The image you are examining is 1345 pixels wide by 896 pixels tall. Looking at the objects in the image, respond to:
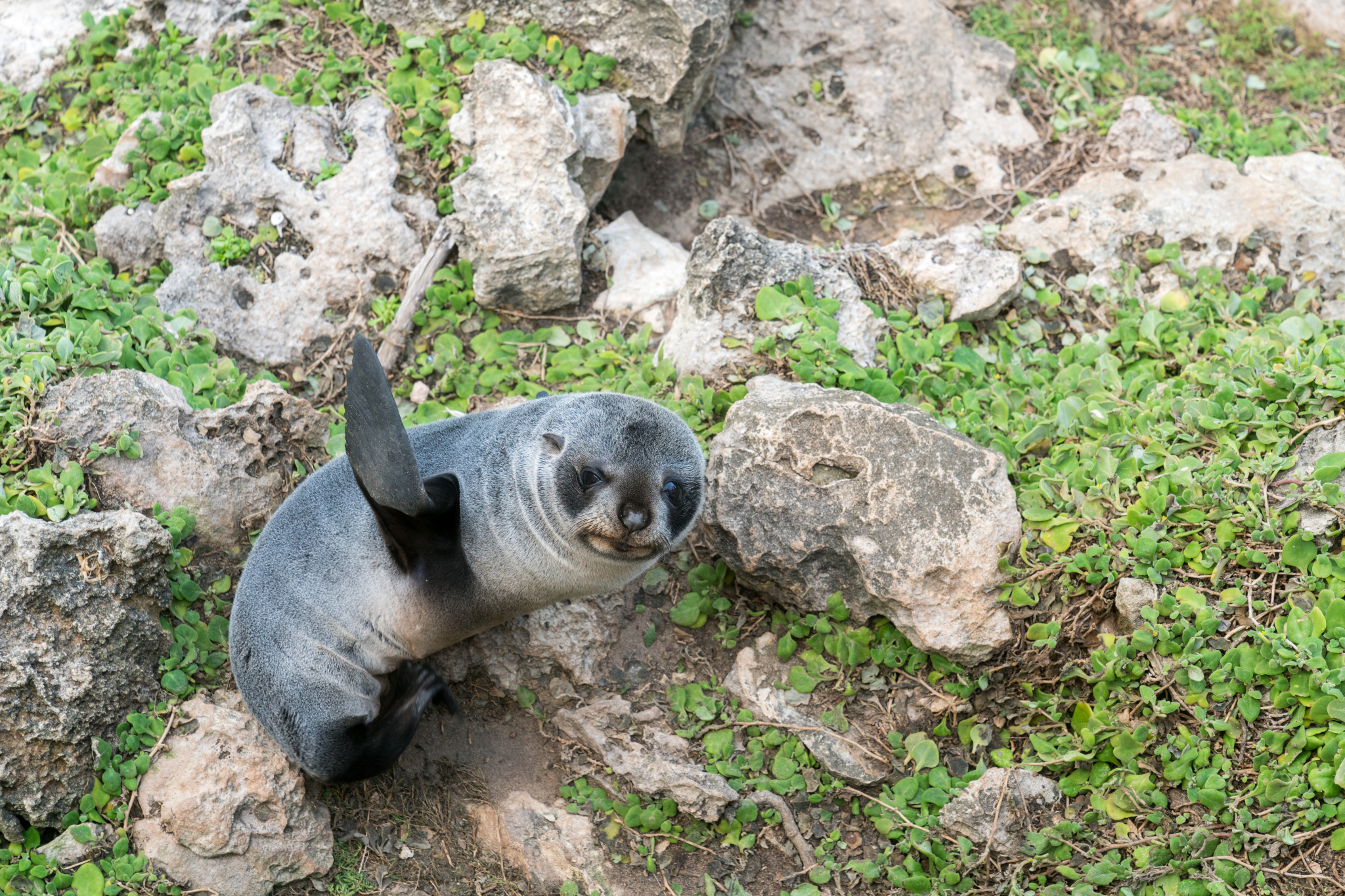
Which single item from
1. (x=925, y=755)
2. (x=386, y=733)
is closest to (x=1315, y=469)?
(x=925, y=755)

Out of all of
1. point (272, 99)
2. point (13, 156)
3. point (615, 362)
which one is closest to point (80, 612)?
point (615, 362)

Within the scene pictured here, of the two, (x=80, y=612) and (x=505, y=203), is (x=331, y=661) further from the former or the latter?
(x=505, y=203)

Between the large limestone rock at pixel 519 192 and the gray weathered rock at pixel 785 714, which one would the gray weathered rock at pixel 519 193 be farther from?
the gray weathered rock at pixel 785 714

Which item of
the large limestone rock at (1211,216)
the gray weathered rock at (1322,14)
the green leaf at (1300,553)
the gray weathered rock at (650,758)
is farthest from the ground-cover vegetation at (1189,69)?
the gray weathered rock at (650,758)

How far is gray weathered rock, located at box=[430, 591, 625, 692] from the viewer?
438 cm

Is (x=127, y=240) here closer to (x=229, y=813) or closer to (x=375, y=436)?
(x=375, y=436)

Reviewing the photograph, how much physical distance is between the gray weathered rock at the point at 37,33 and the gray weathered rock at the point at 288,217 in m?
1.45

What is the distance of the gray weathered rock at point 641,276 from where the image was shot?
5547 mm

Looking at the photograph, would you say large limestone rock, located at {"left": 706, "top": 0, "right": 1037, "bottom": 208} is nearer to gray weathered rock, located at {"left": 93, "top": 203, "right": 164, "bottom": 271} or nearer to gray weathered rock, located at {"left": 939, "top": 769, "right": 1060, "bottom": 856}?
gray weathered rock, located at {"left": 93, "top": 203, "right": 164, "bottom": 271}

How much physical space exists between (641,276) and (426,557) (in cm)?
246

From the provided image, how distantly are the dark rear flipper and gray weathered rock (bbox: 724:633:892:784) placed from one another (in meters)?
1.33

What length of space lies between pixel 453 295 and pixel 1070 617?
11.8 feet

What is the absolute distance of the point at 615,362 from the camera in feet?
17.2

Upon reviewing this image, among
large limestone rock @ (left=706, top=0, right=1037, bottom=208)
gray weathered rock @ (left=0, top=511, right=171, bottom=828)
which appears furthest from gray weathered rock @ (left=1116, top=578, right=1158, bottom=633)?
gray weathered rock @ (left=0, top=511, right=171, bottom=828)
